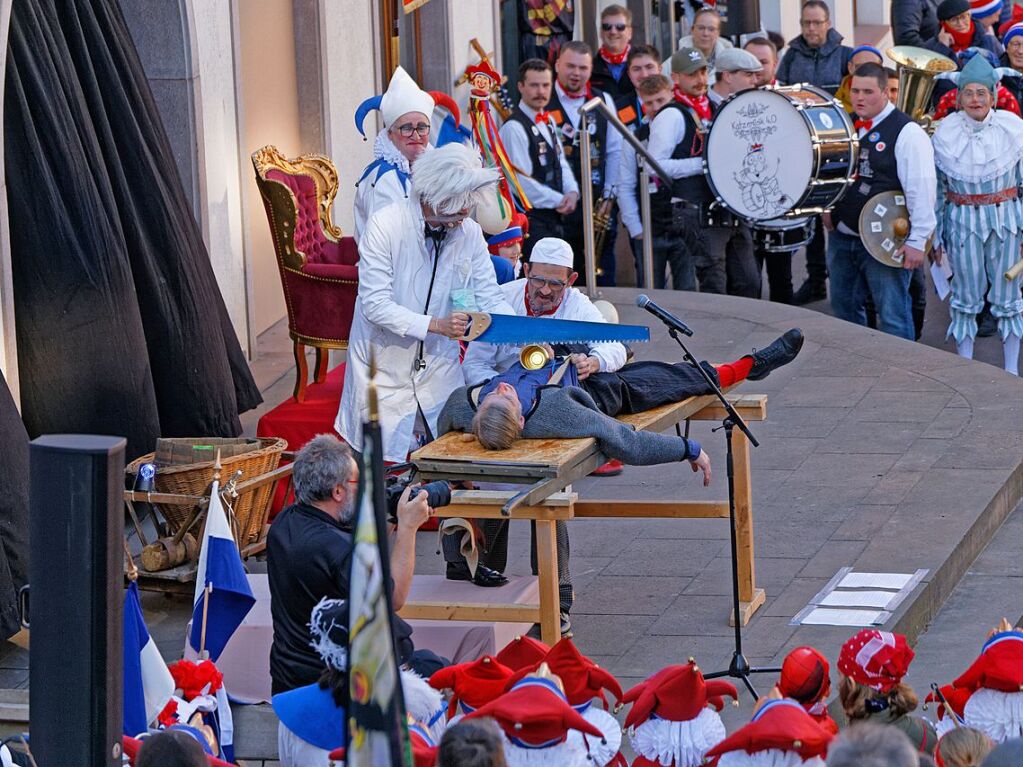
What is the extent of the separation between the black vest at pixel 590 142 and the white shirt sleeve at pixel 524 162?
57 centimetres

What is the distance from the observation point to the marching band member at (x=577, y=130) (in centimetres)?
1249

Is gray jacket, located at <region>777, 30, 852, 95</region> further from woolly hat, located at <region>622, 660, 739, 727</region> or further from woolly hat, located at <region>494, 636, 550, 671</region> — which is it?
woolly hat, located at <region>622, 660, 739, 727</region>

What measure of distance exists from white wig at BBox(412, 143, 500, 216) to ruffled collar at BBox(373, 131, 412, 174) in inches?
52.4

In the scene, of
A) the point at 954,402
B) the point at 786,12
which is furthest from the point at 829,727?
the point at 786,12

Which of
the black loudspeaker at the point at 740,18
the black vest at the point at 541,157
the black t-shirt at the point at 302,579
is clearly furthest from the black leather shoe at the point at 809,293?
the black t-shirt at the point at 302,579

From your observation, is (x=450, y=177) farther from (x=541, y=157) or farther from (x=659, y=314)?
(x=541, y=157)

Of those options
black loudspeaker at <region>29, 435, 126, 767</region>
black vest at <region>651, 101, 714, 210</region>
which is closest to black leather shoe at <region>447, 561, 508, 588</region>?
black loudspeaker at <region>29, 435, 126, 767</region>

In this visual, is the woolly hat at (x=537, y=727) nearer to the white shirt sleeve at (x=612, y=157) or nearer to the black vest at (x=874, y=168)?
the black vest at (x=874, y=168)

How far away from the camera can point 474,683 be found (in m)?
4.59

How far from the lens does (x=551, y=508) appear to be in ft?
20.1

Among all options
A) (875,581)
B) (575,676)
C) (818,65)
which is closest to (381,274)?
(875,581)

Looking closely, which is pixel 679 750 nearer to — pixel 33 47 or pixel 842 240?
pixel 33 47

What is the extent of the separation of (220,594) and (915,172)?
648cm

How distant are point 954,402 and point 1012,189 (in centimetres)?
222
